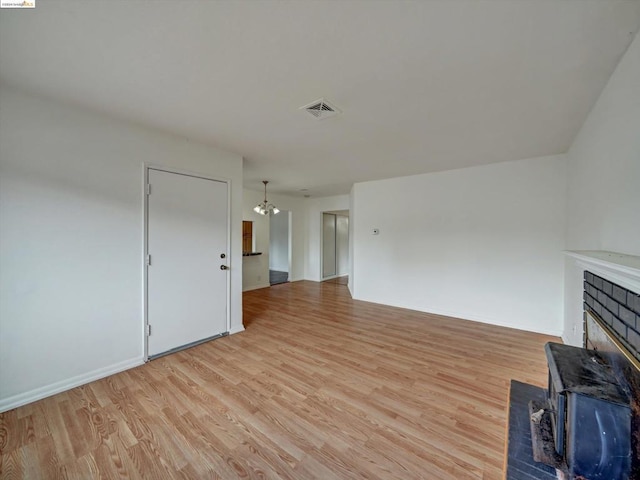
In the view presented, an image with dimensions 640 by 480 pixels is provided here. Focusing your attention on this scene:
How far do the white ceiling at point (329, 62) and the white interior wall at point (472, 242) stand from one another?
→ 1139 millimetres

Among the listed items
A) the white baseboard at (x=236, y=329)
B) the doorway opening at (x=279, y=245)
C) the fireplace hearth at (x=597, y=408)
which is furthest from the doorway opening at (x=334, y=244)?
→ the fireplace hearth at (x=597, y=408)

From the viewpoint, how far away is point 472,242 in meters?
4.11

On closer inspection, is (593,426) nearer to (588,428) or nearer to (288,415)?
(588,428)

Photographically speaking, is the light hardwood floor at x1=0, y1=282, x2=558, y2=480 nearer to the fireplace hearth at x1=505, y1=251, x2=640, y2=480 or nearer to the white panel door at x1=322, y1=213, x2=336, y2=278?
the fireplace hearth at x1=505, y1=251, x2=640, y2=480

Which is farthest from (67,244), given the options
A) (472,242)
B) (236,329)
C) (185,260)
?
(472,242)

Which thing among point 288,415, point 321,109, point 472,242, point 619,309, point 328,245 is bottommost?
point 288,415

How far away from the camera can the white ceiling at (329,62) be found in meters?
1.29

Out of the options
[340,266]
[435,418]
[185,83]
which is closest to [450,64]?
[185,83]

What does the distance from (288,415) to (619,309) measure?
6.93 ft

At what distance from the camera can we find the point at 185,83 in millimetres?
1895

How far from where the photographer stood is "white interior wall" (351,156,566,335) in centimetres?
354

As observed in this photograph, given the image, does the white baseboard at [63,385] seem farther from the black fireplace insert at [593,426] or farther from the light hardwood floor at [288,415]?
the black fireplace insert at [593,426]

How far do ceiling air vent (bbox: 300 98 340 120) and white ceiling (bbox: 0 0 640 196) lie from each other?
7cm

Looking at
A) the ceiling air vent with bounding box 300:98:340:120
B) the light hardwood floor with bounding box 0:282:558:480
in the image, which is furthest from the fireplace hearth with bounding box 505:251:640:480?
the ceiling air vent with bounding box 300:98:340:120
